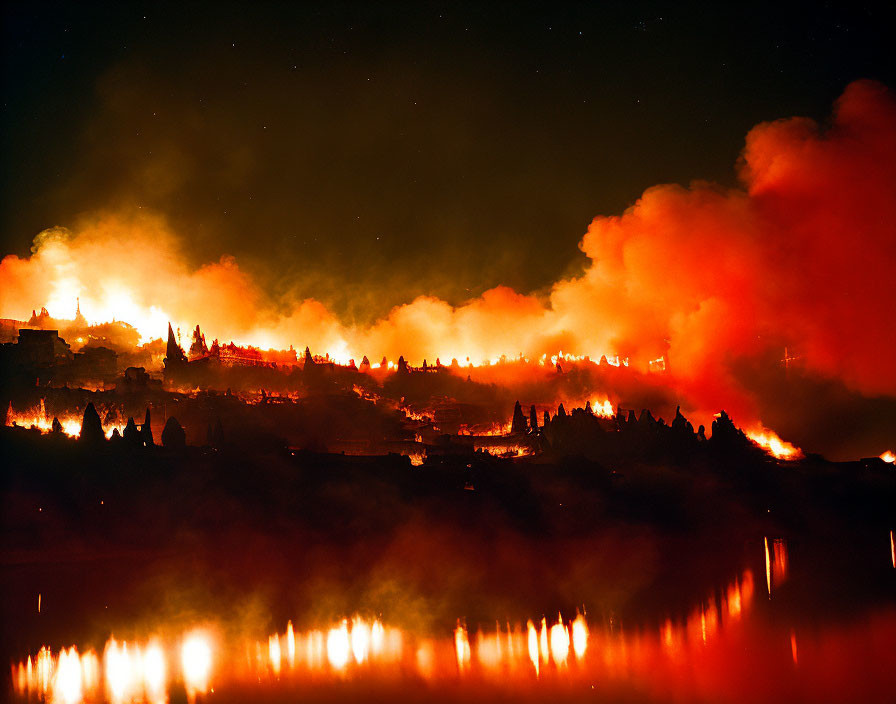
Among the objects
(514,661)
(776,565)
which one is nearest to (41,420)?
(514,661)

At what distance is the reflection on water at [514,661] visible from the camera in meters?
27.8

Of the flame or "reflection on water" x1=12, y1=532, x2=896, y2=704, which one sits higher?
the flame

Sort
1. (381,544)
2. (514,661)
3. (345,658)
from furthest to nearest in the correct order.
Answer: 1. (381,544)
2. (345,658)
3. (514,661)

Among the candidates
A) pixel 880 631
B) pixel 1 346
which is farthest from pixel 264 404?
pixel 880 631

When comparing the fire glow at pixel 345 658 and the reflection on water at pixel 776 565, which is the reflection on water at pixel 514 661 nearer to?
the fire glow at pixel 345 658

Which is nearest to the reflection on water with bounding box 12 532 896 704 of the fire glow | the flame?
the fire glow

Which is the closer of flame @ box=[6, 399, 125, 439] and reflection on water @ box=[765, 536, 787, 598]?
reflection on water @ box=[765, 536, 787, 598]

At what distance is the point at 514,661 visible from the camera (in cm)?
3119

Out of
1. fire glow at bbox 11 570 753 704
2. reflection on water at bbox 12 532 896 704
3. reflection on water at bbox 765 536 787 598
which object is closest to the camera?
reflection on water at bbox 12 532 896 704

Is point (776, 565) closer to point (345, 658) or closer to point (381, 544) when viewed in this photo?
point (381, 544)

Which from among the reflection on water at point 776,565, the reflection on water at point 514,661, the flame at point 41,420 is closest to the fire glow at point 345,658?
the reflection on water at point 514,661

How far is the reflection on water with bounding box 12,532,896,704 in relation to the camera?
2778 centimetres

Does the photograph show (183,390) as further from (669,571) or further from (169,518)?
(669,571)

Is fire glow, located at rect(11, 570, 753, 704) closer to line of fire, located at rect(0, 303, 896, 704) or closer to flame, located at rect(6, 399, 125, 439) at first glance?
line of fire, located at rect(0, 303, 896, 704)
